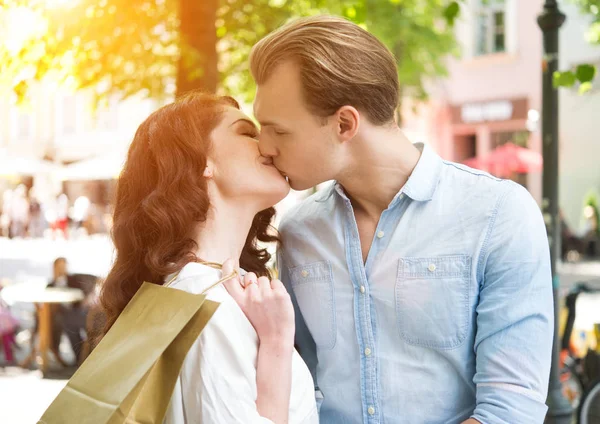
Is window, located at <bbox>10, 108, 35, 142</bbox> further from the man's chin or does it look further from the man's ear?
the man's ear

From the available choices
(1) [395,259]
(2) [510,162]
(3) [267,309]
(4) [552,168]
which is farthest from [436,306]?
(2) [510,162]

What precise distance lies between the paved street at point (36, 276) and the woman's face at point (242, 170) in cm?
54

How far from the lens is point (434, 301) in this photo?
2172 millimetres

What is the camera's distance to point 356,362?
89.1 inches

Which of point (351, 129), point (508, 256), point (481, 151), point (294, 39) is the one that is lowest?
point (481, 151)

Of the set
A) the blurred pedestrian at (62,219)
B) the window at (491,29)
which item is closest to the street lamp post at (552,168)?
the window at (491,29)

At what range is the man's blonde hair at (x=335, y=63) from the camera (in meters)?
2.16

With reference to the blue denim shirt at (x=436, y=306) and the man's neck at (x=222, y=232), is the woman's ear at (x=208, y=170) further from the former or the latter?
the blue denim shirt at (x=436, y=306)

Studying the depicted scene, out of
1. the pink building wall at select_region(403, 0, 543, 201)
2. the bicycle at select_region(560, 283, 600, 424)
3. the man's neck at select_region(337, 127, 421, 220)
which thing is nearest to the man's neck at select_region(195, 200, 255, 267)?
the man's neck at select_region(337, 127, 421, 220)

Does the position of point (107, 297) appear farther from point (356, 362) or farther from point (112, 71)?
point (112, 71)

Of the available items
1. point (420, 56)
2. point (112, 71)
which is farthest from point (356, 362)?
point (420, 56)

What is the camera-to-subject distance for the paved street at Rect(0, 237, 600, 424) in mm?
6828

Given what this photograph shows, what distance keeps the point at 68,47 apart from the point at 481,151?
1822 centimetres

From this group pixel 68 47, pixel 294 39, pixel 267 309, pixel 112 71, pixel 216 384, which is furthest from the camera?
pixel 112 71
